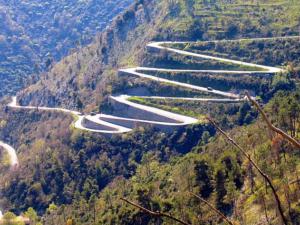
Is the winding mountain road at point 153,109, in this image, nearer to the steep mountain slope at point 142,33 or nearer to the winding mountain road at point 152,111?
the winding mountain road at point 152,111

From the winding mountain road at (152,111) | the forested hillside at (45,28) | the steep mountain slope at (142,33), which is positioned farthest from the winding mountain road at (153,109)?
the forested hillside at (45,28)

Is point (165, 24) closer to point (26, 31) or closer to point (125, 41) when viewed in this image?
point (125, 41)

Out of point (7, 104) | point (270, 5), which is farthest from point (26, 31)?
point (270, 5)

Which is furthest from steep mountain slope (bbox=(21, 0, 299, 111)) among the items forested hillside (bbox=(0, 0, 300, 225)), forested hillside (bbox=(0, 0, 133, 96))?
forested hillside (bbox=(0, 0, 133, 96))

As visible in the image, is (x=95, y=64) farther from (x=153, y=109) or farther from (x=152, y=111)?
(x=152, y=111)

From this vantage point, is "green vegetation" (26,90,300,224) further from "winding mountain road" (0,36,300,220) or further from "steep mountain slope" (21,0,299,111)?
"steep mountain slope" (21,0,299,111)
